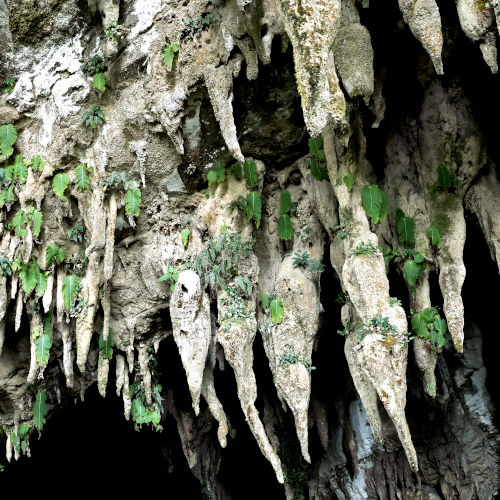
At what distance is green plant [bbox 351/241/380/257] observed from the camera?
6.05m

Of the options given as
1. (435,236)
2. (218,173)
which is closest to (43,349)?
(218,173)

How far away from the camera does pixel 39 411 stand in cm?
761

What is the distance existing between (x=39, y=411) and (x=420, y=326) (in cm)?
476

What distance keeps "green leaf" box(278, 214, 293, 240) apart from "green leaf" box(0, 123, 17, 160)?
125 inches

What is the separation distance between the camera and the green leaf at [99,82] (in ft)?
21.4

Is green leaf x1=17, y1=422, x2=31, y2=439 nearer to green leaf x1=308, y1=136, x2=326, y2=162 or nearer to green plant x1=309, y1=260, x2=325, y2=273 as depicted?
green plant x1=309, y1=260, x2=325, y2=273

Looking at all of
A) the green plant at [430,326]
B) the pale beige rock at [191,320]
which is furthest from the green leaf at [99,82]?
the green plant at [430,326]

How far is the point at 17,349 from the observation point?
7.59 m

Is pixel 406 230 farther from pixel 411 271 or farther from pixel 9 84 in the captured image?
pixel 9 84

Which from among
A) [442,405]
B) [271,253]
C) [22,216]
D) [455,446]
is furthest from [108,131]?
[455,446]

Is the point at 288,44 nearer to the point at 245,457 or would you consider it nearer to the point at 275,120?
the point at 275,120

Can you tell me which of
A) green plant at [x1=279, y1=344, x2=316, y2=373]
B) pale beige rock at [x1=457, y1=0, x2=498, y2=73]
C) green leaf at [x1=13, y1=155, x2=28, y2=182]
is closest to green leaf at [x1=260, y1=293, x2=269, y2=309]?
green plant at [x1=279, y1=344, x2=316, y2=373]

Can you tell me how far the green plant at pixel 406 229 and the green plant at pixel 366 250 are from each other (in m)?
0.66

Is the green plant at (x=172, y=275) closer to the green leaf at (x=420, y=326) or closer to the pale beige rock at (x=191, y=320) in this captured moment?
the pale beige rock at (x=191, y=320)
